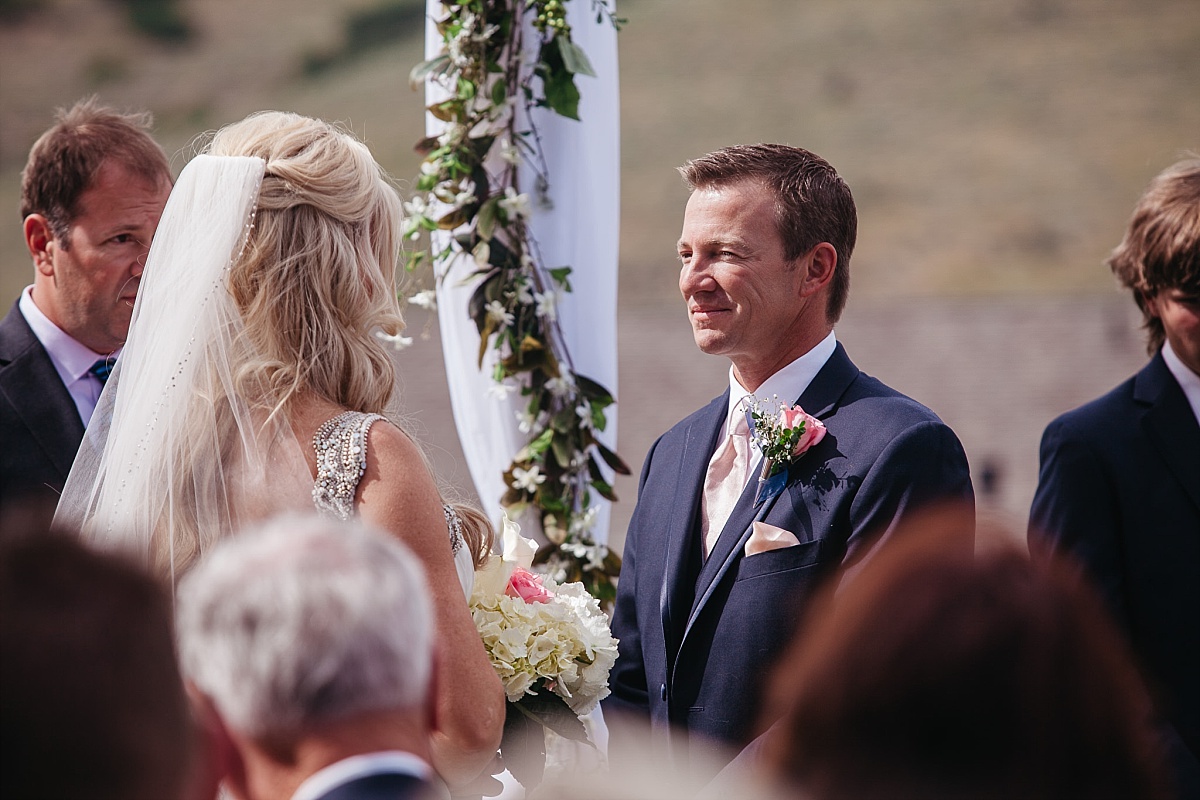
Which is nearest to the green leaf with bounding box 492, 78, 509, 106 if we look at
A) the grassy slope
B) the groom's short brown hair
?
the groom's short brown hair

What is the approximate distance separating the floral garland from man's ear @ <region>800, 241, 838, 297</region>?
3.64ft

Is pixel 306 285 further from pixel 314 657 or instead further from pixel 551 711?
pixel 314 657

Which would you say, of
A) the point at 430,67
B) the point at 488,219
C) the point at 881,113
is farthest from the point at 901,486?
the point at 881,113

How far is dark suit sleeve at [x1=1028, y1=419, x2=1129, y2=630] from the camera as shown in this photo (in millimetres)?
2990

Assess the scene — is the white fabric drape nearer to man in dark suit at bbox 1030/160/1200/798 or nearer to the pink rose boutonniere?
the pink rose boutonniere

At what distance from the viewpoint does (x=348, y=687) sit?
129 centimetres

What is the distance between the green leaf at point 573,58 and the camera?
3.95 m

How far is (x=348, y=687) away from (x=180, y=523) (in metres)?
1.22

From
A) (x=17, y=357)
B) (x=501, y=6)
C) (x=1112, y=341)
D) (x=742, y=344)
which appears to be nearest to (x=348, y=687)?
(x=742, y=344)

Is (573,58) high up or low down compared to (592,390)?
up

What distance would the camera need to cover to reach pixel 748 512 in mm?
3055

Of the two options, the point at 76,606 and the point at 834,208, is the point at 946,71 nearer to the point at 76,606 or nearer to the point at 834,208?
the point at 834,208

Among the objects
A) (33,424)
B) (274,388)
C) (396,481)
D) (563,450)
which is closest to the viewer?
(396,481)

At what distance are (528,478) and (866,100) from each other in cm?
3150
